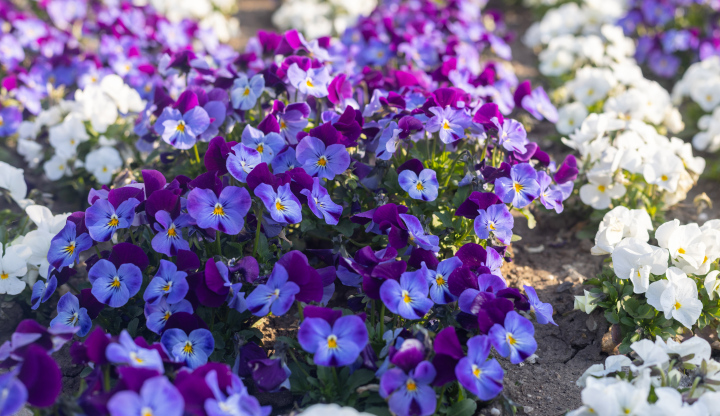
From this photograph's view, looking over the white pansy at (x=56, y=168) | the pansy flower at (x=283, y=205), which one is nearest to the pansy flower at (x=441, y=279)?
the pansy flower at (x=283, y=205)

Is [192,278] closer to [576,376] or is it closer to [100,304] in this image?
[100,304]

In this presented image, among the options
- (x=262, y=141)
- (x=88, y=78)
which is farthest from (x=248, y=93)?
(x=88, y=78)

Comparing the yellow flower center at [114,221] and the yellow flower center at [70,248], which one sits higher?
the yellow flower center at [114,221]

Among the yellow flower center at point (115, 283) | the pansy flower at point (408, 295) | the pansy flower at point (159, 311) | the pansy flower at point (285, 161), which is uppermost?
the pansy flower at point (285, 161)

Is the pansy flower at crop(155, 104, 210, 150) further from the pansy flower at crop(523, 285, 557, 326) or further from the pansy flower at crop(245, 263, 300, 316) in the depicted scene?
the pansy flower at crop(523, 285, 557, 326)

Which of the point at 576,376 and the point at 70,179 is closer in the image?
the point at 576,376

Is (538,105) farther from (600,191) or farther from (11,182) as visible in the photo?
(11,182)

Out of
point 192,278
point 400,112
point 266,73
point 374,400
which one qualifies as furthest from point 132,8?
point 374,400

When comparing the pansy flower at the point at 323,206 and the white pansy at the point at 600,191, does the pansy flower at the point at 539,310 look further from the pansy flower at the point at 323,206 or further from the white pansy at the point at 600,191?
the white pansy at the point at 600,191
